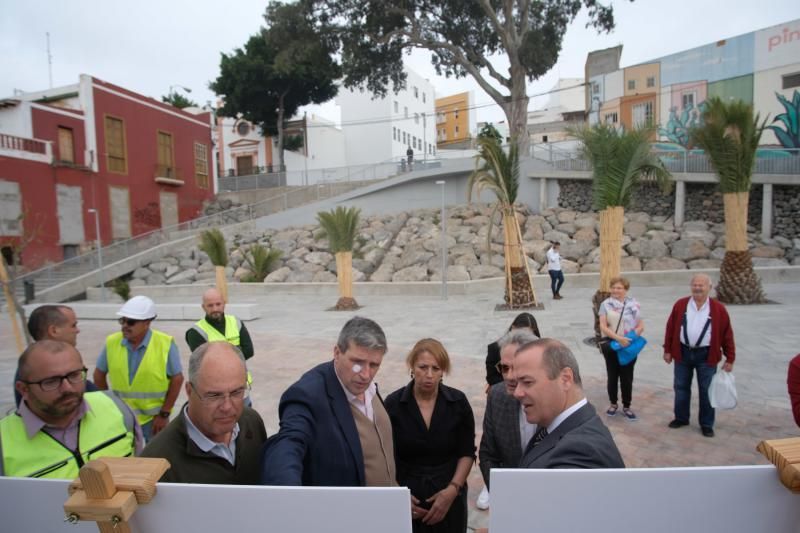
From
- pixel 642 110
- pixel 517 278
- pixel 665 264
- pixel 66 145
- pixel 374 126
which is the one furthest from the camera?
pixel 374 126

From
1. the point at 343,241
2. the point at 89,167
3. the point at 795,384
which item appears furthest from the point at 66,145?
the point at 795,384

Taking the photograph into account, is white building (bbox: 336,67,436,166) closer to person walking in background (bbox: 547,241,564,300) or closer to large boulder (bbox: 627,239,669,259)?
large boulder (bbox: 627,239,669,259)

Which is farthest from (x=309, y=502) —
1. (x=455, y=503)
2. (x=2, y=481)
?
(x=455, y=503)

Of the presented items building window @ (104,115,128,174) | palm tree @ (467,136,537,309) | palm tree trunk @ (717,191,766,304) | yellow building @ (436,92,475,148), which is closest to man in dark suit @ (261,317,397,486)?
palm tree @ (467,136,537,309)

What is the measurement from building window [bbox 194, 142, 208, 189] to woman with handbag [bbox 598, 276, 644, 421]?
3233 cm

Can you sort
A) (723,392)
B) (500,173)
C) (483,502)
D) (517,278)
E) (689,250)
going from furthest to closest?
(689,250), (517,278), (500,173), (723,392), (483,502)

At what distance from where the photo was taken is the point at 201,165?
33.4 metres

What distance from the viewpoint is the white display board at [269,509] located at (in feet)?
3.90

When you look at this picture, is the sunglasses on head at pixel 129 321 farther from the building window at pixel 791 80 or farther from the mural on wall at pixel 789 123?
the building window at pixel 791 80

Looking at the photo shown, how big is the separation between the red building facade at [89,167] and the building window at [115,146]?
54 mm

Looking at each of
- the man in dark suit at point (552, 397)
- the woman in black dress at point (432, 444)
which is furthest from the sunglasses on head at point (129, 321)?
the man in dark suit at point (552, 397)

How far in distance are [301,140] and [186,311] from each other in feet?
101

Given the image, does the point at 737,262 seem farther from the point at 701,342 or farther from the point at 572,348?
the point at 701,342

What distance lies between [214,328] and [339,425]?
2650 mm
